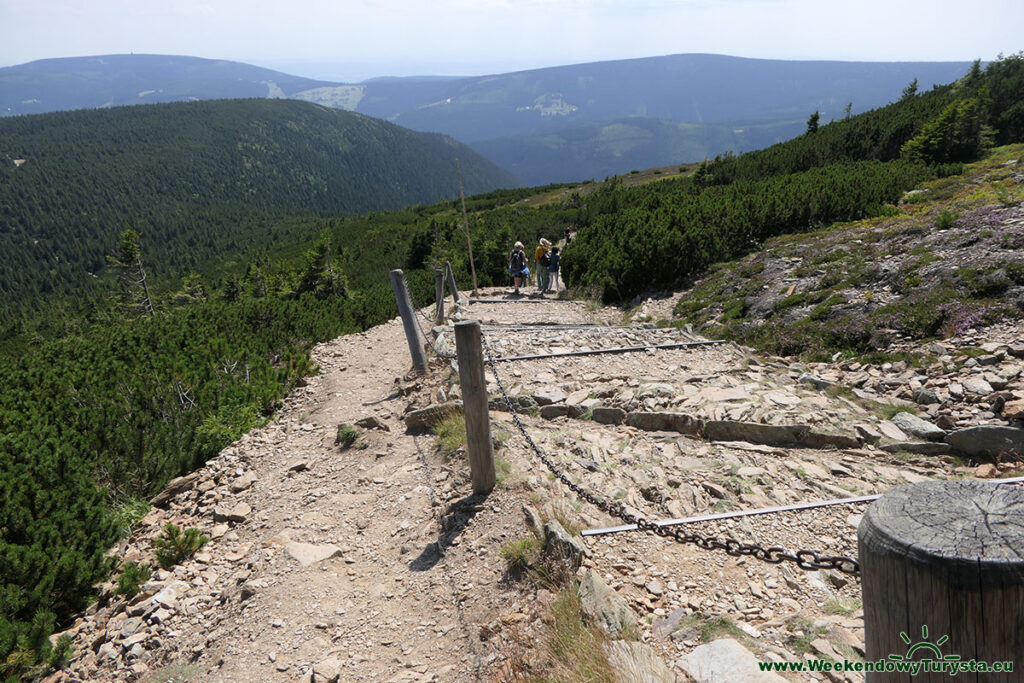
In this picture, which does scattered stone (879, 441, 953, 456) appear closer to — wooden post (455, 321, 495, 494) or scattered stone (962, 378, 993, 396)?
scattered stone (962, 378, 993, 396)

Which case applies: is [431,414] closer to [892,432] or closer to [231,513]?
[231,513]

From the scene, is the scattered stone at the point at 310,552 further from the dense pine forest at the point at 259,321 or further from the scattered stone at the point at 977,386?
the scattered stone at the point at 977,386

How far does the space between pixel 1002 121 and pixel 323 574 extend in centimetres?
3602

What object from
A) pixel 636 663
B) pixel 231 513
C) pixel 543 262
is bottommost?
pixel 231 513

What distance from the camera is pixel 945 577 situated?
1.38 meters

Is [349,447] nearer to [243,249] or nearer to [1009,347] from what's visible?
[1009,347]

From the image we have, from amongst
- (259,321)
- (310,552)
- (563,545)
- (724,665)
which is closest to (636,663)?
(724,665)

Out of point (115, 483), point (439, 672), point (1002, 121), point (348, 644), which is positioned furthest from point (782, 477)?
point (1002, 121)

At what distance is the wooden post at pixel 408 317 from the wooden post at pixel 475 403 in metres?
4.60

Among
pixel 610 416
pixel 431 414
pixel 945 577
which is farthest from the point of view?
pixel 431 414

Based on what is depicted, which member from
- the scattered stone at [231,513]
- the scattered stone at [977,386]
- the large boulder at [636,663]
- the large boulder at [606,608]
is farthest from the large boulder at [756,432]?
the scattered stone at [231,513]

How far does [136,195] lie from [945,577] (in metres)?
186

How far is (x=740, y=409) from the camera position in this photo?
247 inches

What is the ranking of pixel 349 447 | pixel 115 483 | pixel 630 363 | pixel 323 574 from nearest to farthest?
pixel 323 574 → pixel 115 483 → pixel 349 447 → pixel 630 363
